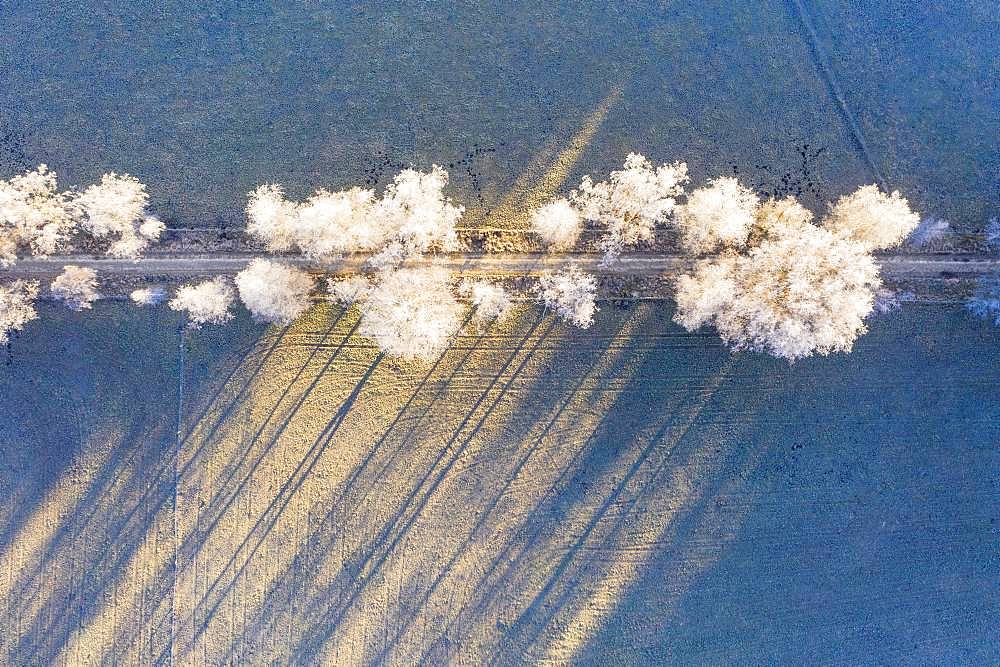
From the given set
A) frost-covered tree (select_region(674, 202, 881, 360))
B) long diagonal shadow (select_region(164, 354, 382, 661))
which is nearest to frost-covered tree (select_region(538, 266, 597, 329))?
frost-covered tree (select_region(674, 202, 881, 360))

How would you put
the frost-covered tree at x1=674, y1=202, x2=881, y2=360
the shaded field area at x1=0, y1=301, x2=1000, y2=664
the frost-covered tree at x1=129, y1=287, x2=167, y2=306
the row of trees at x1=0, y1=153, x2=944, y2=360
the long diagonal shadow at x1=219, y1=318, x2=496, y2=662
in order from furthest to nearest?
the long diagonal shadow at x1=219, y1=318, x2=496, y2=662 → the shaded field area at x1=0, y1=301, x2=1000, y2=664 → the frost-covered tree at x1=129, y1=287, x2=167, y2=306 → the row of trees at x1=0, y1=153, x2=944, y2=360 → the frost-covered tree at x1=674, y1=202, x2=881, y2=360

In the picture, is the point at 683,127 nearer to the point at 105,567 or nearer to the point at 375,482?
the point at 375,482

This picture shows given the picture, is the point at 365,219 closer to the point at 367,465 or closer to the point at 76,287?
the point at 367,465

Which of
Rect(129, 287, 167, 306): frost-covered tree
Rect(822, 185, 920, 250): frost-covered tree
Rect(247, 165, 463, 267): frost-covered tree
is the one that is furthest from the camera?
Rect(129, 287, 167, 306): frost-covered tree

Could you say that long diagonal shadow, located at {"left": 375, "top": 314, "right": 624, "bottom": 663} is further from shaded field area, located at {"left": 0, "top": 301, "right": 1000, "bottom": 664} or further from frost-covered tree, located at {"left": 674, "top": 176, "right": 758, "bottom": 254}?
frost-covered tree, located at {"left": 674, "top": 176, "right": 758, "bottom": 254}

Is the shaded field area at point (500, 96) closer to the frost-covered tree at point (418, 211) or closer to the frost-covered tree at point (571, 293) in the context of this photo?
the frost-covered tree at point (418, 211)

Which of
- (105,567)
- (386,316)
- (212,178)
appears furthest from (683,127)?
(105,567)
